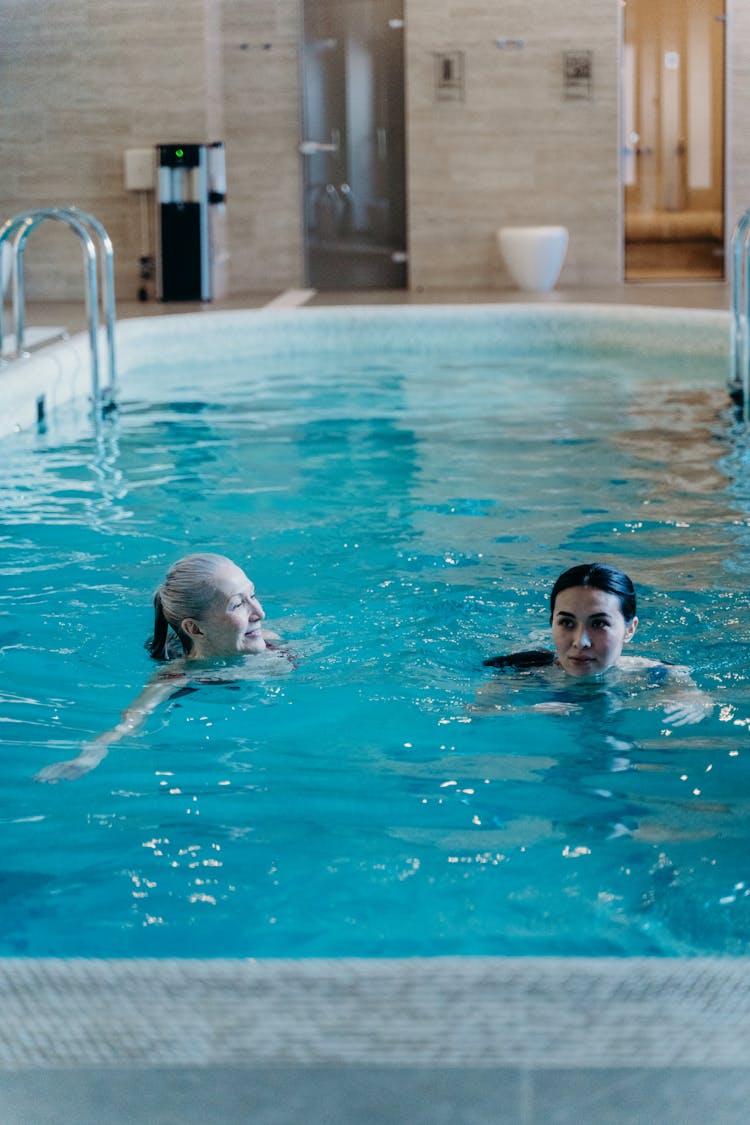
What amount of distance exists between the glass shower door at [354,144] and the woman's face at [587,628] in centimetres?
1087

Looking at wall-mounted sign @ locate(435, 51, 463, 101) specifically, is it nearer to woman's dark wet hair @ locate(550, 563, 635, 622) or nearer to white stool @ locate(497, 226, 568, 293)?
white stool @ locate(497, 226, 568, 293)

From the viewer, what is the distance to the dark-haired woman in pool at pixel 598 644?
10.6 feet

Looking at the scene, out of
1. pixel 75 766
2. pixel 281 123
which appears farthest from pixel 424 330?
pixel 75 766

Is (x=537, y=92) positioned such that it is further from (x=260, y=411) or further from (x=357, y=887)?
(x=357, y=887)

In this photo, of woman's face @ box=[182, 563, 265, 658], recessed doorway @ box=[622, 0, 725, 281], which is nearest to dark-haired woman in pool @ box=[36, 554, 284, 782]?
woman's face @ box=[182, 563, 265, 658]

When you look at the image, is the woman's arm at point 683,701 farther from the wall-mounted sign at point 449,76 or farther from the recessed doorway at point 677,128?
the recessed doorway at point 677,128

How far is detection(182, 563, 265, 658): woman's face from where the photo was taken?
11.3ft

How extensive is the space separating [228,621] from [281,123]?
10.8 metres

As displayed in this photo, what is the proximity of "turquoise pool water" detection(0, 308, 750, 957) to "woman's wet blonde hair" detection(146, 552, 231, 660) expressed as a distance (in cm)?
19

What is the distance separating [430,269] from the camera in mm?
13672

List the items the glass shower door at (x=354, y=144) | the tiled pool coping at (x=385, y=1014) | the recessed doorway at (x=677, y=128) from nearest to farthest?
1. the tiled pool coping at (x=385, y=1014)
2. the glass shower door at (x=354, y=144)
3. the recessed doorway at (x=677, y=128)

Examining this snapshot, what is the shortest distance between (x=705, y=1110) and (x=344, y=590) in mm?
3059

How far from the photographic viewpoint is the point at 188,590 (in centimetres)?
344

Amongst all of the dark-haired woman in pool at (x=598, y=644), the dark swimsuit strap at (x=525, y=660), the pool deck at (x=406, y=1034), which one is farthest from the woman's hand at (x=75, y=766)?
the pool deck at (x=406, y=1034)
